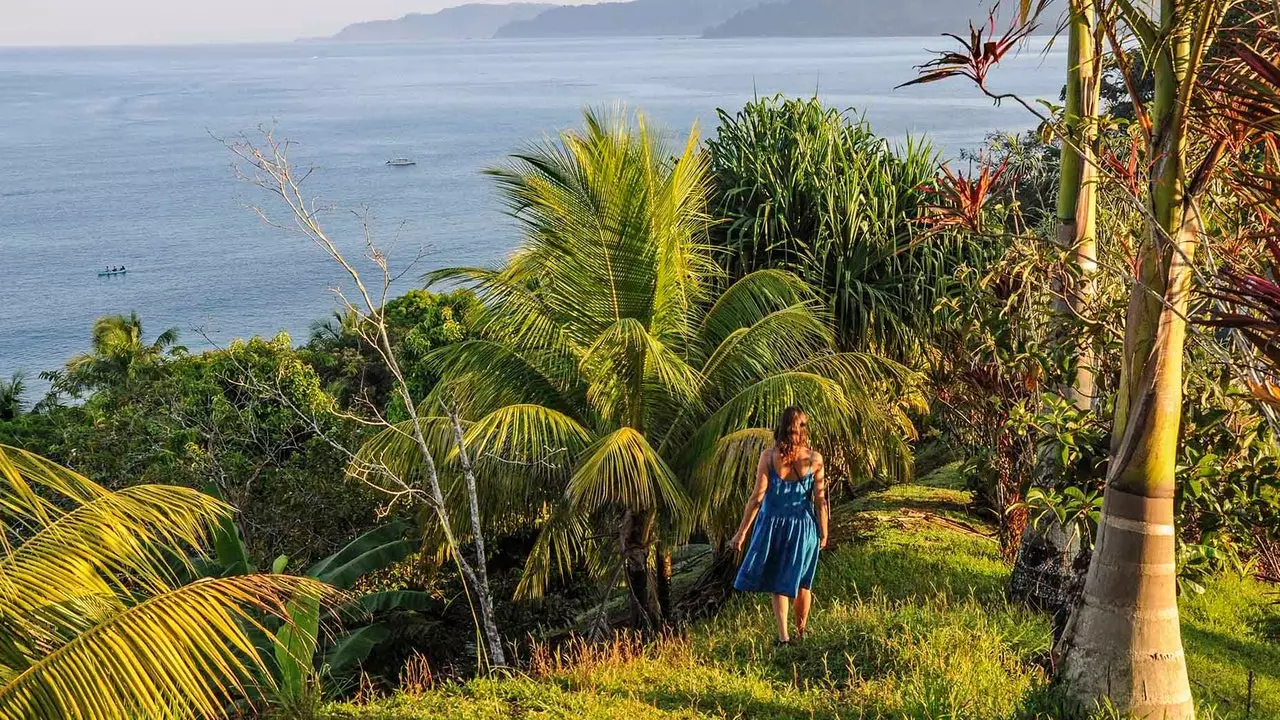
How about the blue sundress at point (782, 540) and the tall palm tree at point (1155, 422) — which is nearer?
the tall palm tree at point (1155, 422)

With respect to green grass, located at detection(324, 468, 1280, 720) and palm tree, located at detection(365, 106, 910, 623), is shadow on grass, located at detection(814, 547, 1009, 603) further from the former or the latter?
palm tree, located at detection(365, 106, 910, 623)

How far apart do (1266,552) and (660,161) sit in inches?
224

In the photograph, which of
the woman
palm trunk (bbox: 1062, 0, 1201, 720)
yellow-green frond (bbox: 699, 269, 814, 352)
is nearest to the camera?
palm trunk (bbox: 1062, 0, 1201, 720)

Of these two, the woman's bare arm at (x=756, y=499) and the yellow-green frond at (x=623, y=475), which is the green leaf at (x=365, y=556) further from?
the woman's bare arm at (x=756, y=499)

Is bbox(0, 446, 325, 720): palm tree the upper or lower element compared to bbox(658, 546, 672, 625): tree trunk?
upper

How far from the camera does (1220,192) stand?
24.1 ft

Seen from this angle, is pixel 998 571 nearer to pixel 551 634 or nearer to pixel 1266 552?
pixel 1266 552

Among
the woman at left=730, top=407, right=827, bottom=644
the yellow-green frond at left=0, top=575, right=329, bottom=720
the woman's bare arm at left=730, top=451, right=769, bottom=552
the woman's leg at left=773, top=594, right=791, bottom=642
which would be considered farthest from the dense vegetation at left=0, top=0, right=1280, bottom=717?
Answer: the woman's bare arm at left=730, top=451, right=769, bottom=552

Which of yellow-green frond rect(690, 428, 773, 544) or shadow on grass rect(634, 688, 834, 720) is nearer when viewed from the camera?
shadow on grass rect(634, 688, 834, 720)

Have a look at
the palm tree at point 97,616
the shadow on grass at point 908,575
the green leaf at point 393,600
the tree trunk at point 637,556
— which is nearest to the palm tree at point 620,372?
the tree trunk at point 637,556

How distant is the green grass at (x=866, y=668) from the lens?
5906 mm

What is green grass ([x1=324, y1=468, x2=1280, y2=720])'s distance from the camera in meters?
5.91

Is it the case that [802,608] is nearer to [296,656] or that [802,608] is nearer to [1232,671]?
[1232,671]

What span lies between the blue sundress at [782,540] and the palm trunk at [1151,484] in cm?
219
